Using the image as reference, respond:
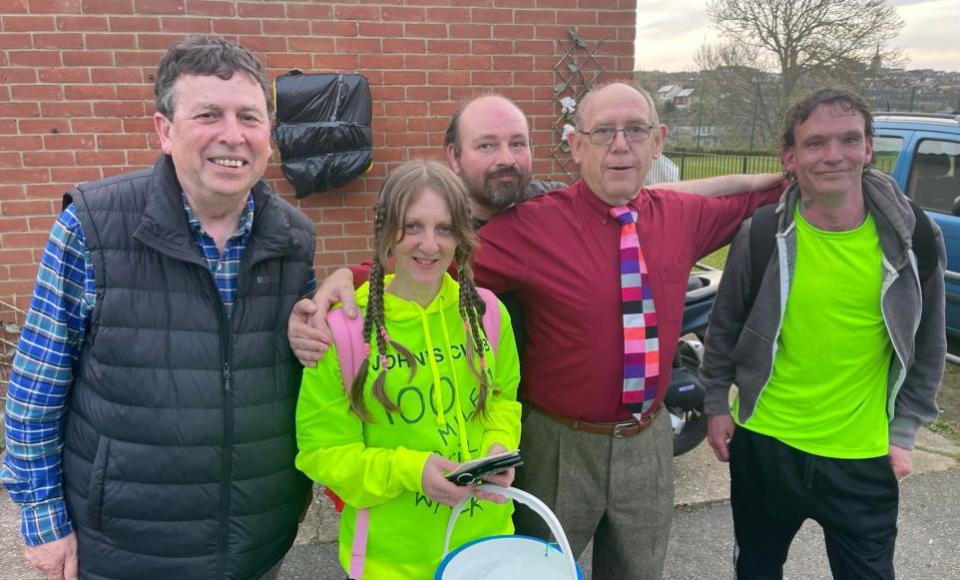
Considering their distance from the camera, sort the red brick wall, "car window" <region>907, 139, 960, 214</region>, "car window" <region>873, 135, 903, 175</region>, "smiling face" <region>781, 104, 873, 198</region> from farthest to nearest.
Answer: "car window" <region>873, 135, 903, 175</region>, "car window" <region>907, 139, 960, 214</region>, the red brick wall, "smiling face" <region>781, 104, 873, 198</region>

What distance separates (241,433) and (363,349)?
36cm

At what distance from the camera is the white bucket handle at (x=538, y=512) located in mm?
1423

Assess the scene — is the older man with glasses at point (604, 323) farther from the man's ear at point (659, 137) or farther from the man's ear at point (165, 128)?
the man's ear at point (165, 128)

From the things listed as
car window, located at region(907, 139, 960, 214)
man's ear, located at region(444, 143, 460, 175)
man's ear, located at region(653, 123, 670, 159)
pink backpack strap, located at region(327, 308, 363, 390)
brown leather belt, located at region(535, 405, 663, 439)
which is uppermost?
man's ear, located at region(653, 123, 670, 159)

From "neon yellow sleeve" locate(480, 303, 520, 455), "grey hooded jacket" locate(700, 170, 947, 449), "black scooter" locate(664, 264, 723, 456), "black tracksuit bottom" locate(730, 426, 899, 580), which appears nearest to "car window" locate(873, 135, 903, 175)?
"black scooter" locate(664, 264, 723, 456)

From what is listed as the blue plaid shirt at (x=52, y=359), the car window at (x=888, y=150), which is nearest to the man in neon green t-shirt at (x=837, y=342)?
the blue plaid shirt at (x=52, y=359)

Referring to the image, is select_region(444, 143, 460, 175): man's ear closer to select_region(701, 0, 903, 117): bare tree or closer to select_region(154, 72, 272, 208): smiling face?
select_region(154, 72, 272, 208): smiling face

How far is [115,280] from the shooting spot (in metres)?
1.52

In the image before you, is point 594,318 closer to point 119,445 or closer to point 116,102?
point 119,445

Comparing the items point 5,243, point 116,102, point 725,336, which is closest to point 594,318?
point 725,336

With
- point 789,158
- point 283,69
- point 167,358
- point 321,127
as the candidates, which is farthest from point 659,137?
point 283,69

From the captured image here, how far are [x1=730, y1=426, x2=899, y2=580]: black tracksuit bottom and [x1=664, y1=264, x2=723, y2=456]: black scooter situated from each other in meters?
1.20

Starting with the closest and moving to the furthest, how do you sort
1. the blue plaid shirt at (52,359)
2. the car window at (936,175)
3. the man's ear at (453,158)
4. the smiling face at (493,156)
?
the blue plaid shirt at (52,359), the smiling face at (493,156), the man's ear at (453,158), the car window at (936,175)

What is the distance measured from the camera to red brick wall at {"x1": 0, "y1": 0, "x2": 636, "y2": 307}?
364 cm
